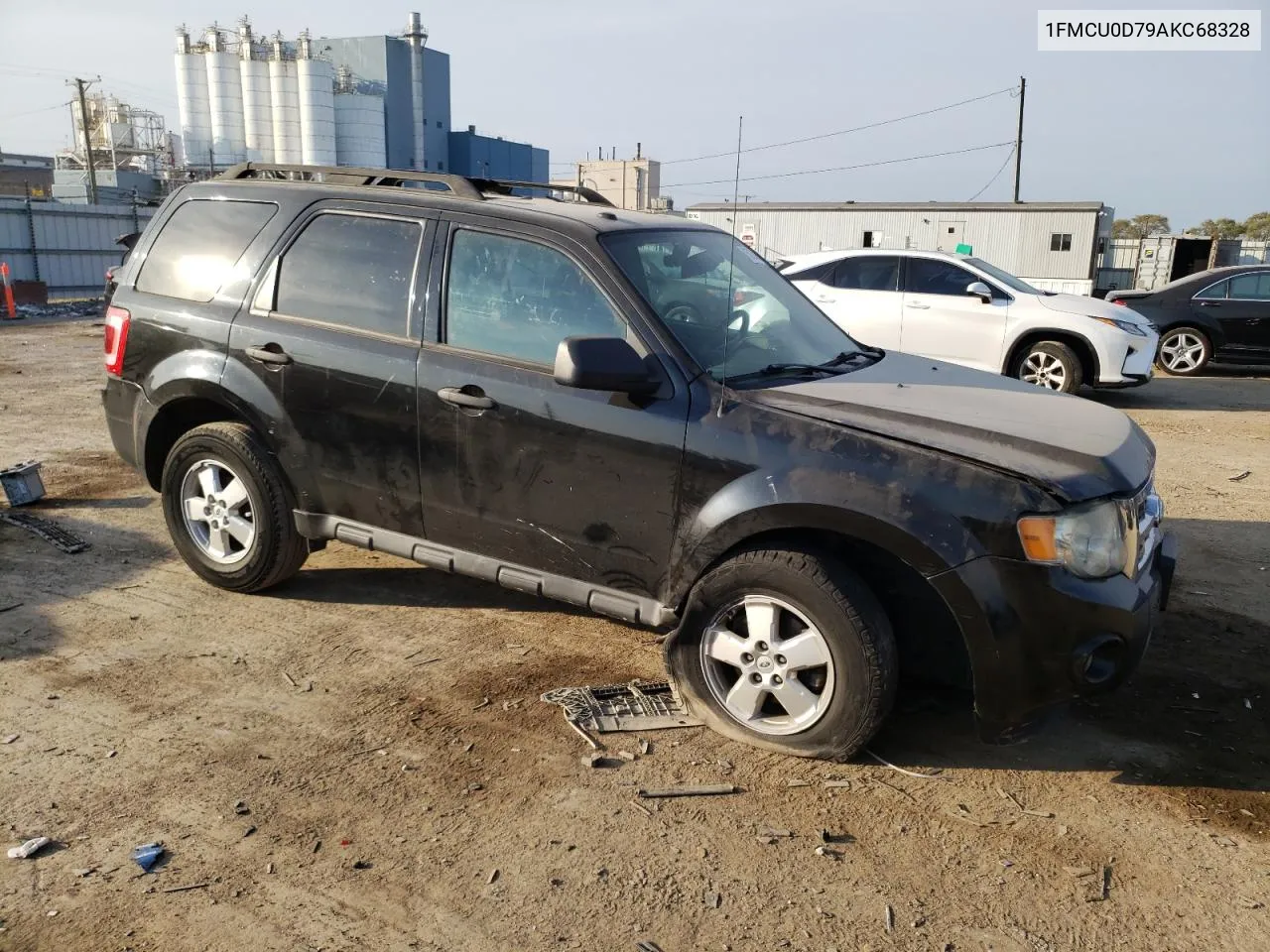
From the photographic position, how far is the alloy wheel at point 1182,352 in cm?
1398

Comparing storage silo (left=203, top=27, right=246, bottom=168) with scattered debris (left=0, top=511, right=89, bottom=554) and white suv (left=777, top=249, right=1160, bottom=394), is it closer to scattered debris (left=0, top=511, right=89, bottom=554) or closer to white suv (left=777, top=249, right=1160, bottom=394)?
white suv (left=777, top=249, right=1160, bottom=394)

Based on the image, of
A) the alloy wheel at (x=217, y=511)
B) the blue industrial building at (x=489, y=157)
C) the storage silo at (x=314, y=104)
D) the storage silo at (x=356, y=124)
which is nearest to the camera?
the alloy wheel at (x=217, y=511)

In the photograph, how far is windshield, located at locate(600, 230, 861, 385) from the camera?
12.9 ft

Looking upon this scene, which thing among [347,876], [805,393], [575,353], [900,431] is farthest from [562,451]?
[347,876]

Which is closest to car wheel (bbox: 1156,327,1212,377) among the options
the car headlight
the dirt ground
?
the car headlight

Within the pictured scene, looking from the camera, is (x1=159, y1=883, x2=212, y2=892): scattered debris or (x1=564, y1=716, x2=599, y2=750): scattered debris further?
(x1=564, y1=716, x2=599, y2=750): scattered debris

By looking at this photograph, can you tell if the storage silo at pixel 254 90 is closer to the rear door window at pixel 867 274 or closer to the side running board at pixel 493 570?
the rear door window at pixel 867 274

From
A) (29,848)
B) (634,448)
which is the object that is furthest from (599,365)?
(29,848)

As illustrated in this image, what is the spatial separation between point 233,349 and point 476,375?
1392 mm

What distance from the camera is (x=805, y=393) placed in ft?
12.4

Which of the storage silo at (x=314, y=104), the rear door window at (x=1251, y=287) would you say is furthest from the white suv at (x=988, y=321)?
the storage silo at (x=314, y=104)

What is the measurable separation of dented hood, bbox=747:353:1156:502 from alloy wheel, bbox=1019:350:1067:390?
721 centimetres

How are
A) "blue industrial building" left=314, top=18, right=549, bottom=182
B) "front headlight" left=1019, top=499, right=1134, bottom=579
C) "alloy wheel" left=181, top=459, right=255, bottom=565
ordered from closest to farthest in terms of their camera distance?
"front headlight" left=1019, top=499, right=1134, bottom=579
"alloy wheel" left=181, top=459, right=255, bottom=565
"blue industrial building" left=314, top=18, right=549, bottom=182

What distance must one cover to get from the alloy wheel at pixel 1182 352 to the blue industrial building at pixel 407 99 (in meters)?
55.9
